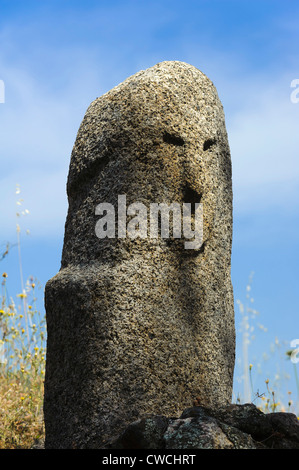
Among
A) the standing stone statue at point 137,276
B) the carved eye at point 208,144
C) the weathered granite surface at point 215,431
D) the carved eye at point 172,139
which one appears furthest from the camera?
the carved eye at point 208,144

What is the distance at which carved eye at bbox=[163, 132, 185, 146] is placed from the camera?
3.61m

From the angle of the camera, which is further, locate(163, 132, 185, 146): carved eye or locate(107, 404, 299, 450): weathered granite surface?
locate(163, 132, 185, 146): carved eye

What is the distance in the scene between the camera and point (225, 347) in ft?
12.9

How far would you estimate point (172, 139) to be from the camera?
3.63 metres

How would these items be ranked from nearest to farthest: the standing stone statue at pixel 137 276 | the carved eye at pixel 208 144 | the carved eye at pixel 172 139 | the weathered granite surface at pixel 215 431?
1. the weathered granite surface at pixel 215 431
2. the standing stone statue at pixel 137 276
3. the carved eye at pixel 172 139
4. the carved eye at pixel 208 144

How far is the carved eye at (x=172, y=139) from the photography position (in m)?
3.61

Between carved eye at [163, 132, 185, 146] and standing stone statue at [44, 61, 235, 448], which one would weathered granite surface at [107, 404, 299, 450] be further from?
carved eye at [163, 132, 185, 146]

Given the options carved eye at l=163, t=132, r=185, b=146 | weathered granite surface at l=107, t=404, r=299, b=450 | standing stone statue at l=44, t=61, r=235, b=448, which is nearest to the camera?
weathered granite surface at l=107, t=404, r=299, b=450

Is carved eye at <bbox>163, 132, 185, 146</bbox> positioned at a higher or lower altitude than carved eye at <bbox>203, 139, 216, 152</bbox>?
lower

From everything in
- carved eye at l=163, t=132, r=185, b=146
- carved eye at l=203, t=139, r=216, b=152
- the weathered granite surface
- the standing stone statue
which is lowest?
the weathered granite surface

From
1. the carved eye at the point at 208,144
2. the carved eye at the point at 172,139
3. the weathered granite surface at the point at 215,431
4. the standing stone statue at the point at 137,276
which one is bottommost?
the weathered granite surface at the point at 215,431

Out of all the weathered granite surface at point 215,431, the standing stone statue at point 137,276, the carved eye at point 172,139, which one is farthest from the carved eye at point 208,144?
the weathered granite surface at point 215,431

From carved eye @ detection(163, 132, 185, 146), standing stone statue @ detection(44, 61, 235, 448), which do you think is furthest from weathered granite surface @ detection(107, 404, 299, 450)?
carved eye @ detection(163, 132, 185, 146)

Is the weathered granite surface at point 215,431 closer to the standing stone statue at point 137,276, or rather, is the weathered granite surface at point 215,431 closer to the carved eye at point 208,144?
the standing stone statue at point 137,276
